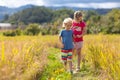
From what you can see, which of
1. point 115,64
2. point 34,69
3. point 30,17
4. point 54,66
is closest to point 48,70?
point 54,66

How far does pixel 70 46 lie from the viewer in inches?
382

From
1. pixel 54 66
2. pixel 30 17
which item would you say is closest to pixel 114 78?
pixel 54 66

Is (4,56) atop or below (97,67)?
atop

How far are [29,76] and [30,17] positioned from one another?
531 feet

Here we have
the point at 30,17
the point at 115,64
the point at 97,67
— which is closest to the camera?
the point at 115,64

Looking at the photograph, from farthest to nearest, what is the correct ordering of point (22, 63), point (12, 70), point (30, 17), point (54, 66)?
point (30, 17) → point (54, 66) → point (22, 63) → point (12, 70)

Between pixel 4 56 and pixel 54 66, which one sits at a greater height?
pixel 4 56

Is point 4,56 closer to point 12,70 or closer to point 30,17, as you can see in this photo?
point 12,70

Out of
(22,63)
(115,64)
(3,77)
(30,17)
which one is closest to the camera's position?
(3,77)

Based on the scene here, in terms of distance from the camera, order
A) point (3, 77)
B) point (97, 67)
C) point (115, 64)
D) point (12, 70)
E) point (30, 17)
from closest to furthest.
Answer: point (3, 77)
point (12, 70)
point (115, 64)
point (97, 67)
point (30, 17)

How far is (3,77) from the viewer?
5703 millimetres

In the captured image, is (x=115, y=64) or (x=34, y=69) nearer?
(x=115, y=64)

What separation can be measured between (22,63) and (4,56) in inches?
20.4

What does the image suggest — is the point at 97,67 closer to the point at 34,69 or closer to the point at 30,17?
the point at 34,69
